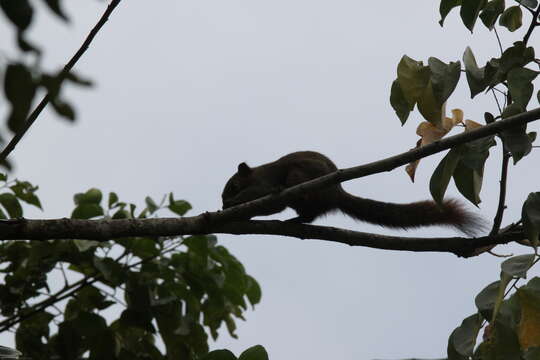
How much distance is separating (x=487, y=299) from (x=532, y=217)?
0.40m

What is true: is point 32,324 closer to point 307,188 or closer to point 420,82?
point 307,188

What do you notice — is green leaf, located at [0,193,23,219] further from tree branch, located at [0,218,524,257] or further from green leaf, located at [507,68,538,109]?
green leaf, located at [507,68,538,109]

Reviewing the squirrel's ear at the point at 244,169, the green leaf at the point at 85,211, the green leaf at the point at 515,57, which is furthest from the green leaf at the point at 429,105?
the squirrel's ear at the point at 244,169

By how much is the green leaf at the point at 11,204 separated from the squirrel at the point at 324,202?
159cm

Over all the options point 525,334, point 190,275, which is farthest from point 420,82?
point 190,275

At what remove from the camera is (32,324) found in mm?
4832

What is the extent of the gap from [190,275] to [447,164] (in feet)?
7.66

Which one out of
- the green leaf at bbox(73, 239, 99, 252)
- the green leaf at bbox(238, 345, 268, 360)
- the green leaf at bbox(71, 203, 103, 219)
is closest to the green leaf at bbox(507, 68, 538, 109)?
the green leaf at bbox(238, 345, 268, 360)

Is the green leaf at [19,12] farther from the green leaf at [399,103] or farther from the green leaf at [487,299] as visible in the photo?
the green leaf at [399,103]

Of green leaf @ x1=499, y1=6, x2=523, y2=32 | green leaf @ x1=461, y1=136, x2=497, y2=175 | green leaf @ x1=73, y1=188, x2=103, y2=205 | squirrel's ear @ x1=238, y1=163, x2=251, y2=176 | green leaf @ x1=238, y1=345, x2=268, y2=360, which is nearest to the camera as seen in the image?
green leaf @ x1=238, y1=345, x2=268, y2=360

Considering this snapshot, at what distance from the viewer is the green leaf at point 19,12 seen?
0.78 m

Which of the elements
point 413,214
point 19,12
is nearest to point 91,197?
point 413,214

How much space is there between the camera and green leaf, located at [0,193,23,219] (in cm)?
431

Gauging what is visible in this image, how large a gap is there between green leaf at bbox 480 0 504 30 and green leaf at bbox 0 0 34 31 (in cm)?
294
